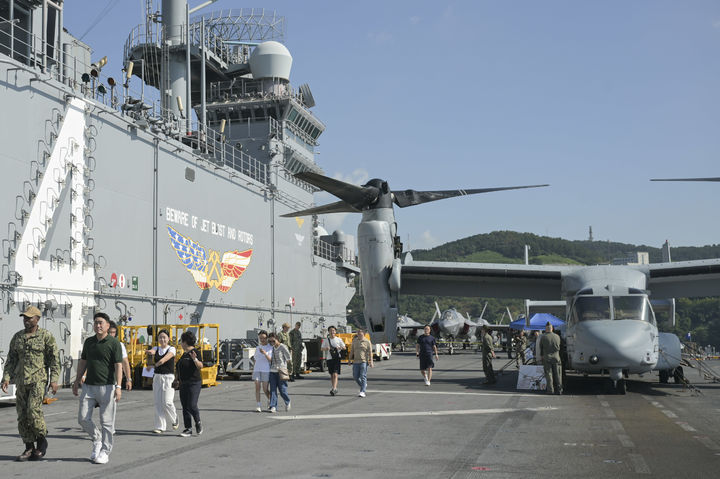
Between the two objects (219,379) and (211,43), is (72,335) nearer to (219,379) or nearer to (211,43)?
(219,379)

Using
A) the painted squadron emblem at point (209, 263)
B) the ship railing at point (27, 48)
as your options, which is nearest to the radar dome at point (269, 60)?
the painted squadron emblem at point (209, 263)

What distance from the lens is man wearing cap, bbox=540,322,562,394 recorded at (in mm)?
16688

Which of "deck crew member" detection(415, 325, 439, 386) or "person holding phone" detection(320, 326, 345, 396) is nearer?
"person holding phone" detection(320, 326, 345, 396)

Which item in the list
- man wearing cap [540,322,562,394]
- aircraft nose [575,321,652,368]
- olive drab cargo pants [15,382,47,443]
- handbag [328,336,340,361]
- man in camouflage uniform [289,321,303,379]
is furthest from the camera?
man in camouflage uniform [289,321,303,379]

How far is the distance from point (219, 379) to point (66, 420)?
37.2ft

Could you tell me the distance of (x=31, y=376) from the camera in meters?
8.28

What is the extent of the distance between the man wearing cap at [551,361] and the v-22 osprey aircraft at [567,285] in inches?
25.9

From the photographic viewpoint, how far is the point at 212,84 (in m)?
39.2

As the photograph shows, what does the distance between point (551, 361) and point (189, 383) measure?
9.92m

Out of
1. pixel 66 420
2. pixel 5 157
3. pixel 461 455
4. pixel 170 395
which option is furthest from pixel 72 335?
pixel 461 455

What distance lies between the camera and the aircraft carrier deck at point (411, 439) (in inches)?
295

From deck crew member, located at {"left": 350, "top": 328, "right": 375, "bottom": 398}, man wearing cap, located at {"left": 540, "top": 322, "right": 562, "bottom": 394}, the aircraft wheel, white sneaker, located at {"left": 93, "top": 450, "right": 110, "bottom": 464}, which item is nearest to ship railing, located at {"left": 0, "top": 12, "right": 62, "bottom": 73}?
deck crew member, located at {"left": 350, "top": 328, "right": 375, "bottom": 398}

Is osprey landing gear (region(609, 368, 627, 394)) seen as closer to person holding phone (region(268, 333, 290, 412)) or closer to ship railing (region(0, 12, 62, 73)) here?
person holding phone (region(268, 333, 290, 412))

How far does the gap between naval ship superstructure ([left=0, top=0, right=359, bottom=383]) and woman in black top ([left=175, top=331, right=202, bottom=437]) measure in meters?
7.84
